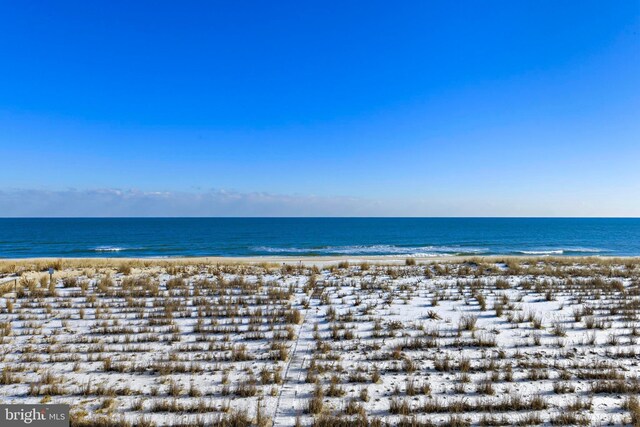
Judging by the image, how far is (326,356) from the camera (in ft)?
24.4

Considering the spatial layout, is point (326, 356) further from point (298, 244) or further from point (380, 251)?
point (298, 244)

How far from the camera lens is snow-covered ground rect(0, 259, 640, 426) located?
5.42 meters

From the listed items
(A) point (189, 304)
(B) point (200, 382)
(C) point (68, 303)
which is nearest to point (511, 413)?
(B) point (200, 382)
